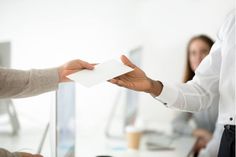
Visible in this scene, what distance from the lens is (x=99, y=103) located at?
243cm

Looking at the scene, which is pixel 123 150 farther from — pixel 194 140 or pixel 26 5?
pixel 26 5

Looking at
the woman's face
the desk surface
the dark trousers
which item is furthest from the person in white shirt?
the woman's face

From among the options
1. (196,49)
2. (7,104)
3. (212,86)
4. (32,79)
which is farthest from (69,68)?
(196,49)

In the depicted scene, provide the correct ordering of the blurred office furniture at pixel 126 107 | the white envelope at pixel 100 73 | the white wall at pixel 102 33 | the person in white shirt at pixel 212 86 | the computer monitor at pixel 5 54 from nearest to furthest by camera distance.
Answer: the white envelope at pixel 100 73
the person in white shirt at pixel 212 86
the computer monitor at pixel 5 54
the white wall at pixel 102 33
the blurred office furniture at pixel 126 107

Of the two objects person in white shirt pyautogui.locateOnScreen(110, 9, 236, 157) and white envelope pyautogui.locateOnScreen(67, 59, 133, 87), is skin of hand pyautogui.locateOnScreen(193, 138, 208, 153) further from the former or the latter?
white envelope pyautogui.locateOnScreen(67, 59, 133, 87)

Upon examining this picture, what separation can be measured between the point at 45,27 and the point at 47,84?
30.1 inches

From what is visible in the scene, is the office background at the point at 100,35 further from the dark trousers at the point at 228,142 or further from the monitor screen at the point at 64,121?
the dark trousers at the point at 228,142

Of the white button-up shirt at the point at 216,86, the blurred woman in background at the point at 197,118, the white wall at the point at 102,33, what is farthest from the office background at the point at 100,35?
the white button-up shirt at the point at 216,86

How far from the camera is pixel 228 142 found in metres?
1.29

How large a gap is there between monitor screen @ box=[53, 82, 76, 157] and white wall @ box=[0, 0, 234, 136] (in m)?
0.33

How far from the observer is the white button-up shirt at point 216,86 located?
131 cm

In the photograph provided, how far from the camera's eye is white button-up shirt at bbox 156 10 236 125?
A: 1313 mm

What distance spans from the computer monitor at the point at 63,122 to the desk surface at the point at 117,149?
29 centimetres

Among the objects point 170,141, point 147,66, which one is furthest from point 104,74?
point 147,66
